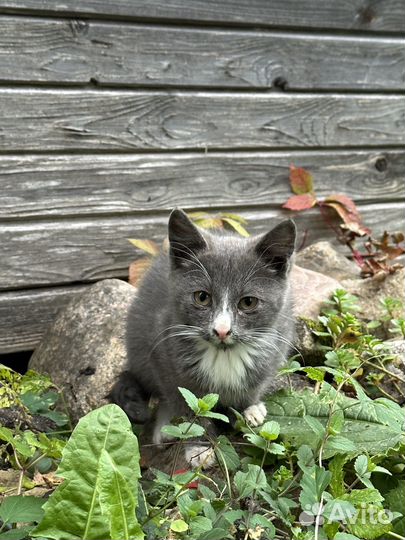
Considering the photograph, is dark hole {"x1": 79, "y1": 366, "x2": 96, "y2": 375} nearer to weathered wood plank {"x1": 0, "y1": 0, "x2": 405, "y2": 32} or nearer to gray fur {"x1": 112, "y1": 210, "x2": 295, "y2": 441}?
gray fur {"x1": 112, "y1": 210, "x2": 295, "y2": 441}

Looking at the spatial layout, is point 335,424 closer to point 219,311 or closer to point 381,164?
point 219,311

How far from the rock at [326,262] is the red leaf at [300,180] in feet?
1.27

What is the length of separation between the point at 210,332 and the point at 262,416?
51 cm

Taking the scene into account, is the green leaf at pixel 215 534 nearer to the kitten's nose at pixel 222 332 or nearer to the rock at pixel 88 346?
the kitten's nose at pixel 222 332

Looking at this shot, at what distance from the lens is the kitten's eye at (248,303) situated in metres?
3.16

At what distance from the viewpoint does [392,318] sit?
13.8ft

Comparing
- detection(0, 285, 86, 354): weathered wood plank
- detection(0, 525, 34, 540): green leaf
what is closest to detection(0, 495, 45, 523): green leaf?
detection(0, 525, 34, 540): green leaf

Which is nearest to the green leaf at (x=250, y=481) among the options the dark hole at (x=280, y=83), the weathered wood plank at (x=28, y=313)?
the weathered wood plank at (x=28, y=313)

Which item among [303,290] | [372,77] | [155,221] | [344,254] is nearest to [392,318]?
[303,290]

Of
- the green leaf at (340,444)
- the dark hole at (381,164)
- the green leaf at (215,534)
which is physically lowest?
the green leaf at (215,534)

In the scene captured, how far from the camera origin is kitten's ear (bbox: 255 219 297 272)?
3115 millimetres

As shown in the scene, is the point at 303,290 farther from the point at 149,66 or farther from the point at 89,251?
the point at 149,66

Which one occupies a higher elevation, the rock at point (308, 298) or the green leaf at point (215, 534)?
the rock at point (308, 298)

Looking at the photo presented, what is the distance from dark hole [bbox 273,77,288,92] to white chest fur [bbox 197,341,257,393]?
2.32 metres
